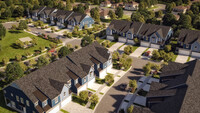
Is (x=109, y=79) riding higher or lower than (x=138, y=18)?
lower

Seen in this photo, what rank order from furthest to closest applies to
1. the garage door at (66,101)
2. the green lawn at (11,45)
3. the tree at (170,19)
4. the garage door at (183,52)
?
the tree at (170,19)
the garage door at (183,52)
the green lawn at (11,45)
the garage door at (66,101)

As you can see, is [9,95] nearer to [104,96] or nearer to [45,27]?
[104,96]

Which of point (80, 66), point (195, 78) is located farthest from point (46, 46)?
point (195, 78)

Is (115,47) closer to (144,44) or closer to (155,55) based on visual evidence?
(144,44)

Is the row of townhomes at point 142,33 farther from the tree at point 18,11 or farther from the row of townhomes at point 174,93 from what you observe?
the tree at point 18,11

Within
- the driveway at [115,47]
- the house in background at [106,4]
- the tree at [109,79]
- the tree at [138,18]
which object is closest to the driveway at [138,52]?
the driveway at [115,47]

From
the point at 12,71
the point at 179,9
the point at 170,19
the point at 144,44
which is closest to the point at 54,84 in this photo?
the point at 12,71
